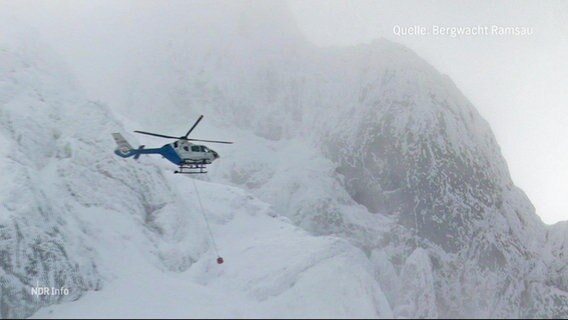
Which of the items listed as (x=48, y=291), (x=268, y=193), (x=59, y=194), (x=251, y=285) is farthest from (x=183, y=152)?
(x=268, y=193)

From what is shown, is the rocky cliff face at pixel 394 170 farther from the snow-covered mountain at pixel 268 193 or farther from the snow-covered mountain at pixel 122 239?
the snow-covered mountain at pixel 122 239

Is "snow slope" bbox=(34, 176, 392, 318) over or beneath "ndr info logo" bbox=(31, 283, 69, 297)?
over

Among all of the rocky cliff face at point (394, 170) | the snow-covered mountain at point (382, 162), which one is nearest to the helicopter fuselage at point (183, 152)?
the rocky cliff face at point (394, 170)

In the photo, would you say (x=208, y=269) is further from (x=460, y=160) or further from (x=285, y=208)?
(x=460, y=160)

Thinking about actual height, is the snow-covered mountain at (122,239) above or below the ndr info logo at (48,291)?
above

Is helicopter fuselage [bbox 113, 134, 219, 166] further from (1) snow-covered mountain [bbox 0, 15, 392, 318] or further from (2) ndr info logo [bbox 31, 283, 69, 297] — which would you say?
(2) ndr info logo [bbox 31, 283, 69, 297]

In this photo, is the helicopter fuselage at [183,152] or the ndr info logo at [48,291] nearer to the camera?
the ndr info logo at [48,291]

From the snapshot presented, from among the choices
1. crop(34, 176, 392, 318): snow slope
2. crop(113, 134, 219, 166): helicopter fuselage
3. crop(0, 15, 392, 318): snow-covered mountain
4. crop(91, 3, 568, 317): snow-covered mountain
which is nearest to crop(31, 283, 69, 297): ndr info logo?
crop(0, 15, 392, 318): snow-covered mountain

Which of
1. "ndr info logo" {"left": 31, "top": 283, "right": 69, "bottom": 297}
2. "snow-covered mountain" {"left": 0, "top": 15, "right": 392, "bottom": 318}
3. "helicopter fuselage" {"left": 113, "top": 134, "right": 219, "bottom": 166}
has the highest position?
"helicopter fuselage" {"left": 113, "top": 134, "right": 219, "bottom": 166}

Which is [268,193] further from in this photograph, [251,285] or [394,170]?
[251,285]

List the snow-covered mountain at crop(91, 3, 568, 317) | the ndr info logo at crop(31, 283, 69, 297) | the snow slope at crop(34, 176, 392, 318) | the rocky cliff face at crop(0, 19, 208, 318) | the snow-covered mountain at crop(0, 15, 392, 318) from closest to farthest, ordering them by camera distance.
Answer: the snow slope at crop(34, 176, 392, 318) < the ndr info logo at crop(31, 283, 69, 297) < the snow-covered mountain at crop(0, 15, 392, 318) < the rocky cliff face at crop(0, 19, 208, 318) < the snow-covered mountain at crop(91, 3, 568, 317)
